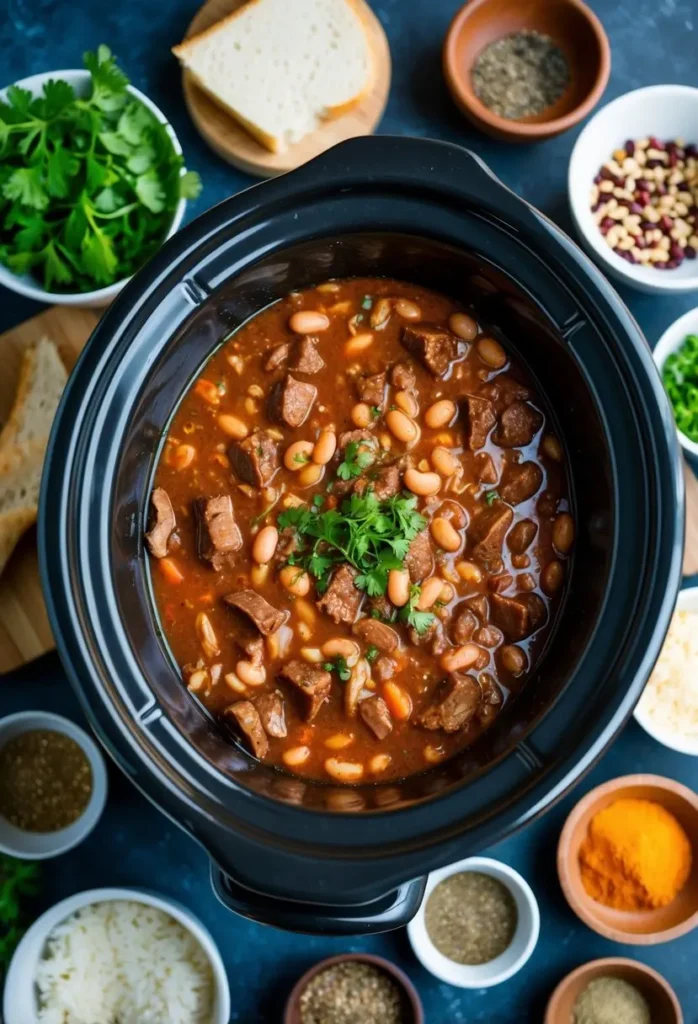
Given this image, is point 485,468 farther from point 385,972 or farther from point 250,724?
point 385,972

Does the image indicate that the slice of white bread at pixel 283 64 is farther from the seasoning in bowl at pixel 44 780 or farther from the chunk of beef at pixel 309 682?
the seasoning in bowl at pixel 44 780

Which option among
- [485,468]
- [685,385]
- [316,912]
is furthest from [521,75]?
[316,912]

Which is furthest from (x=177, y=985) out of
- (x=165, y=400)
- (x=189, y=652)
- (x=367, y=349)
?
(x=367, y=349)

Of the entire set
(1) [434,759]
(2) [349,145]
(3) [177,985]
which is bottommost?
(3) [177,985]

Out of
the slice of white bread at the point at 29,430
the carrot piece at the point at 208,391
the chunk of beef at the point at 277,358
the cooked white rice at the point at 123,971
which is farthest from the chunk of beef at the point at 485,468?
the cooked white rice at the point at 123,971

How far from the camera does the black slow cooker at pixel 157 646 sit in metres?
2.43

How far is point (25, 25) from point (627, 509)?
2.73 m

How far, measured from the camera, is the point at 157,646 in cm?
274

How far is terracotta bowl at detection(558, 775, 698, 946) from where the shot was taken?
11.0 feet

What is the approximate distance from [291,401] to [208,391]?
260mm

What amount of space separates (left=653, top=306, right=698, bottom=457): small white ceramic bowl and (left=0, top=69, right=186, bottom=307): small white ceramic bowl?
165cm

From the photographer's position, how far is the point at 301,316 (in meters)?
2.87

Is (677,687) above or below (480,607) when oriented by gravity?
below

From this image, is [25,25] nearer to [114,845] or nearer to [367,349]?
[367,349]
